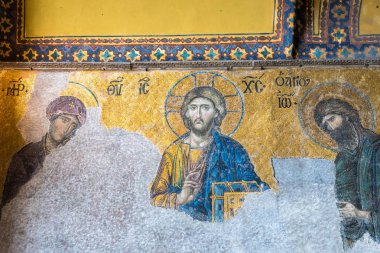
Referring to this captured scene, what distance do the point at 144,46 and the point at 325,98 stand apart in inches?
82.1

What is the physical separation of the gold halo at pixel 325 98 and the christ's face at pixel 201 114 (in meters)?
0.95

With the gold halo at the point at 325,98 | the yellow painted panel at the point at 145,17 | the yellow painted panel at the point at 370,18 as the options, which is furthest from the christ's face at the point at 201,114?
the yellow painted panel at the point at 370,18

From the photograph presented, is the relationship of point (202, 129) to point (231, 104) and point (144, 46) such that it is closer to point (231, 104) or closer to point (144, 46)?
point (231, 104)

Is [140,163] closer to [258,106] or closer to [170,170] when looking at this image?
[170,170]

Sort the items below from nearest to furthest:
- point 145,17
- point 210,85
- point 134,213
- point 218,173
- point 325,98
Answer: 1. point 134,213
2. point 218,173
3. point 325,98
4. point 210,85
5. point 145,17

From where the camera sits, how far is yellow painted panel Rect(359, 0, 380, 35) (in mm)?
6113

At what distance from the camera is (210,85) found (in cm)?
613

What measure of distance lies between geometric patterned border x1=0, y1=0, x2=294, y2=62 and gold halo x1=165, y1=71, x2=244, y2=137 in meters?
0.23

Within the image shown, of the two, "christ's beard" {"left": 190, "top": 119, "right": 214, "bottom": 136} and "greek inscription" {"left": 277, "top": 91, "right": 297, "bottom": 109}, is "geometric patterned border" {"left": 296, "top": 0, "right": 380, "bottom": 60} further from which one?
"christ's beard" {"left": 190, "top": 119, "right": 214, "bottom": 136}

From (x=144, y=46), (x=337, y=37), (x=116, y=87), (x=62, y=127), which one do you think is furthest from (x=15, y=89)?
(x=337, y=37)

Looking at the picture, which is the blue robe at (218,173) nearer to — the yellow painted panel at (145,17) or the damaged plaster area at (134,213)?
the damaged plaster area at (134,213)

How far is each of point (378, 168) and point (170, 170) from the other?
218cm

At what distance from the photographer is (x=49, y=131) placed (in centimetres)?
613

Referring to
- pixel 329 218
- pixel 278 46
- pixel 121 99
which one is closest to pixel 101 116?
pixel 121 99
